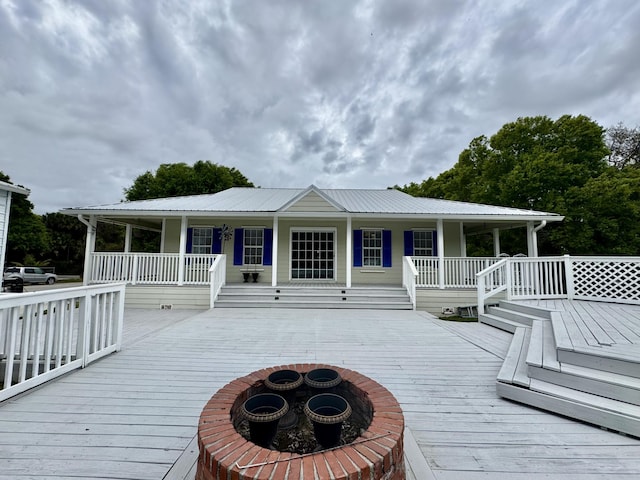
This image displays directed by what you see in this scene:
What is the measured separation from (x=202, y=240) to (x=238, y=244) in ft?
4.85

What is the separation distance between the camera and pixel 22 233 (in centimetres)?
2169

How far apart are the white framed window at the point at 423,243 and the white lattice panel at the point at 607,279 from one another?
4.20m

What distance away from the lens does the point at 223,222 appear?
9.64 meters

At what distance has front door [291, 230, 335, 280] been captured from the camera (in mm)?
9742

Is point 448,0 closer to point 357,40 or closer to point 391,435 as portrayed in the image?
point 357,40

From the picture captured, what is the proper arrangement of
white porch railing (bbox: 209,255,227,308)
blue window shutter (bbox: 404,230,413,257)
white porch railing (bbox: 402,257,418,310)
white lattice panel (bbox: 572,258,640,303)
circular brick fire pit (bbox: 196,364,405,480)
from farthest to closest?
blue window shutter (bbox: 404,230,413,257), white porch railing (bbox: 402,257,418,310), white porch railing (bbox: 209,255,227,308), white lattice panel (bbox: 572,258,640,303), circular brick fire pit (bbox: 196,364,405,480)

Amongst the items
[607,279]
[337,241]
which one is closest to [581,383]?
[607,279]

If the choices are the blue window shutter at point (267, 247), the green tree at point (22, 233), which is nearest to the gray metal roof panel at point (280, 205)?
the blue window shutter at point (267, 247)

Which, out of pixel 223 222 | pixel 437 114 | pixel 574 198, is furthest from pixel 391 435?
pixel 574 198

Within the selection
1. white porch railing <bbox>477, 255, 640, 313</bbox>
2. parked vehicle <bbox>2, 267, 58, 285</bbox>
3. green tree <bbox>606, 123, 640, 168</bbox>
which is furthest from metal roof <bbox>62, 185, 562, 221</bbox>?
parked vehicle <bbox>2, 267, 58, 285</bbox>

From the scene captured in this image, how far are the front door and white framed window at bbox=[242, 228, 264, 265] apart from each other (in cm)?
120

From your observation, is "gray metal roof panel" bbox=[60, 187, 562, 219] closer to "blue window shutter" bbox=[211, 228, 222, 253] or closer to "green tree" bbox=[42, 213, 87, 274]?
"blue window shutter" bbox=[211, 228, 222, 253]

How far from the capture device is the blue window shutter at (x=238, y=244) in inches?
375

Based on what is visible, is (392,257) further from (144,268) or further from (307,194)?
(144,268)
